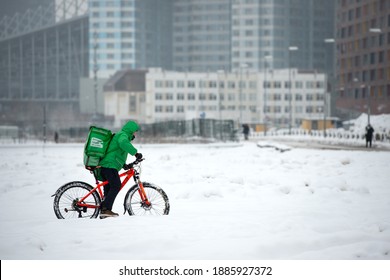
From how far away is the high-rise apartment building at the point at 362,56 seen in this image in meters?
112

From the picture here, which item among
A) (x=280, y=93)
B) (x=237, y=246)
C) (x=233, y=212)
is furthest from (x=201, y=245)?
(x=280, y=93)

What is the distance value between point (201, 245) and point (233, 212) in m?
3.74

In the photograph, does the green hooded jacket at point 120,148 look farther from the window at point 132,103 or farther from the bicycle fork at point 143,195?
the window at point 132,103

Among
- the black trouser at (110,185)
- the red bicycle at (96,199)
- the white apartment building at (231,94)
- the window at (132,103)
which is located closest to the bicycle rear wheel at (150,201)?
the red bicycle at (96,199)

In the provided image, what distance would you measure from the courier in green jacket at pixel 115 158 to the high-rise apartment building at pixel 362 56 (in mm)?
97916

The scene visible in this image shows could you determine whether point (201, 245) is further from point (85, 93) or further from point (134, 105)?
point (85, 93)

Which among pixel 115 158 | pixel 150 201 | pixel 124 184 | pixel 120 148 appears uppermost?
pixel 120 148

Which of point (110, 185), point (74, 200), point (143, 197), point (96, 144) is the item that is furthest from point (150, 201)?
point (96, 144)

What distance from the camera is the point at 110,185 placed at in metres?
12.0

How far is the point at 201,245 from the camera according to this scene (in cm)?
1022

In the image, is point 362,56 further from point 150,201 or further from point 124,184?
point 124,184

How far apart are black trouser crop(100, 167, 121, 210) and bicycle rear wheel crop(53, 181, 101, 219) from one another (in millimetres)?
183

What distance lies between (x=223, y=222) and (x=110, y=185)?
2005mm

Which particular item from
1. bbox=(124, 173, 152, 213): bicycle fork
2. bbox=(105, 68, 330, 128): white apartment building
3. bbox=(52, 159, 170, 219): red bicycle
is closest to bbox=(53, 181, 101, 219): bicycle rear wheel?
bbox=(52, 159, 170, 219): red bicycle
